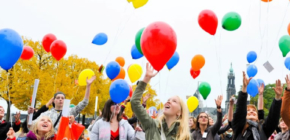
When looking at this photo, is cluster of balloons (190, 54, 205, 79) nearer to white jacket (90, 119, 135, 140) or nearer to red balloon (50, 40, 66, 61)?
red balloon (50, 40, 66, 61)

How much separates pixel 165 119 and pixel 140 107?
467 mm

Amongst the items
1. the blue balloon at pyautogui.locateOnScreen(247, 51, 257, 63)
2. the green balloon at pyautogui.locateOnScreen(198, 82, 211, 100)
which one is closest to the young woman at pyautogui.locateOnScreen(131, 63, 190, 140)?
the green balloon at pyautogui.locateOnScreen(198, 82, 211, 100)

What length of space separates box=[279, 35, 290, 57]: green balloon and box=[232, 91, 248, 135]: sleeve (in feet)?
19.6

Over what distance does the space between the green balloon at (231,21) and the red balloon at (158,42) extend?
19.0 feet

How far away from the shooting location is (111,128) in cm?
536

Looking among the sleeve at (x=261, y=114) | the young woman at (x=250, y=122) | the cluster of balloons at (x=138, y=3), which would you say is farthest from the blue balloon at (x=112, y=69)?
the young woman at (x=250, y=122)

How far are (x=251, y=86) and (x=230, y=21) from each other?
242cm

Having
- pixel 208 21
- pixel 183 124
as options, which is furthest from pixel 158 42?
pixel 208 21

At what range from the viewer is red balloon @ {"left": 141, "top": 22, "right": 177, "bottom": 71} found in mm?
3996

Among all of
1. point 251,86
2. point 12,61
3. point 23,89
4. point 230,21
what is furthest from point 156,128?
point 23,89

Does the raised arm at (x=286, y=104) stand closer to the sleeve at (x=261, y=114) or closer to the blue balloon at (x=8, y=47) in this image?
the sleeve at (x=261, y=114)

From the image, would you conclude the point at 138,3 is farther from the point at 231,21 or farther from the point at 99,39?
the point at 99,39

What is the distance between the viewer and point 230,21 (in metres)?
9.44

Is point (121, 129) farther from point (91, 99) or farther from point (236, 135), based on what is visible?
point (91, 99)
